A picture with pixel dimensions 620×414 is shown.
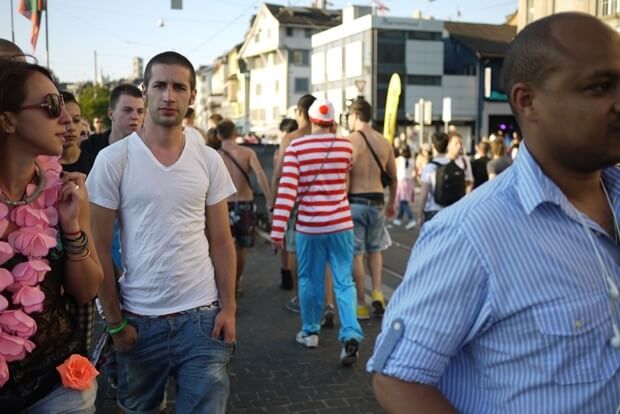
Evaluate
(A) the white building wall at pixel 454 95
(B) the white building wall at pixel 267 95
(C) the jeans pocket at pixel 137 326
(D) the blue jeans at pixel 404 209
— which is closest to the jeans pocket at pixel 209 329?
(C) the jeans pocket at pixel 137 326

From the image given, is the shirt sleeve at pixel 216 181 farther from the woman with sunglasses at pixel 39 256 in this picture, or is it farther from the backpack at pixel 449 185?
the backpack at pixel 449 185

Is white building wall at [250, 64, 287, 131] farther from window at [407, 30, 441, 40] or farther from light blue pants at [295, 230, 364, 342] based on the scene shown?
light blue pants at [295, 230, 364, 342]

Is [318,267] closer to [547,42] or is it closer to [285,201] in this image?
[285,201]

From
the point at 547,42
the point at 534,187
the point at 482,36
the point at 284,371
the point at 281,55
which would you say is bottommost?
the point at 284,371

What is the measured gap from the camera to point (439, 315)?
1.48m

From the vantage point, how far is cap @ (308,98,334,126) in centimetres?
575

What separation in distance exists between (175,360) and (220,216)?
724 millimetres

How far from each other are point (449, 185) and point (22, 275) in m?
5.56

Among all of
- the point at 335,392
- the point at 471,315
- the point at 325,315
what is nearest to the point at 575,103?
the point at 471,315

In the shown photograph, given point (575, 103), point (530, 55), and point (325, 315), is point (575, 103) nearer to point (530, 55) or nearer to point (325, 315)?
point (530, 55)

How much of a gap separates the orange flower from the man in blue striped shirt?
1234 millimetres

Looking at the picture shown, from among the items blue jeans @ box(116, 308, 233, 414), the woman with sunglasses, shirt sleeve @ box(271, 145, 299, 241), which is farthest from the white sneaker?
the woman with sunglasses

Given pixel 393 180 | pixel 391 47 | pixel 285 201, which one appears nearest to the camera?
pixel 285 201

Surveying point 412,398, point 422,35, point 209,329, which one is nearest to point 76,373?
point 209,329
